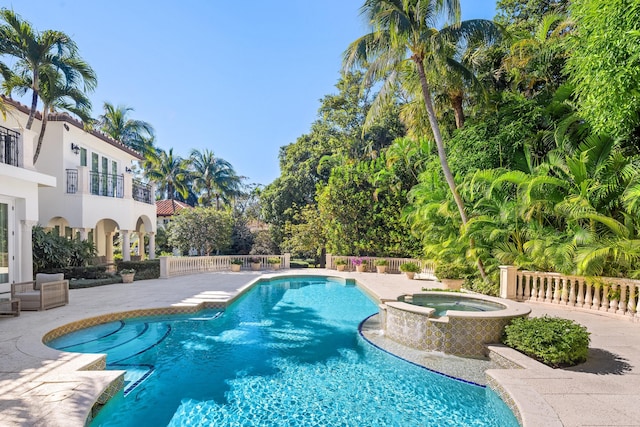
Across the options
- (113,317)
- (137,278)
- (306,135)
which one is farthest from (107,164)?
(306,135)

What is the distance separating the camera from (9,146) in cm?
1156

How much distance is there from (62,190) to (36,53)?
6089 mm

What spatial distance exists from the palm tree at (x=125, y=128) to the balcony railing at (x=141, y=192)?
347 inches

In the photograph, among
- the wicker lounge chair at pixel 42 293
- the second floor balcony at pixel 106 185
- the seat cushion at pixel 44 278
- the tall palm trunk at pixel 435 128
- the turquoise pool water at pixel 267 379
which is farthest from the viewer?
the second floor balcony at pixel 106 185

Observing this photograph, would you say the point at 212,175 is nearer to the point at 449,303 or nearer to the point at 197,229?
the point at 197,229

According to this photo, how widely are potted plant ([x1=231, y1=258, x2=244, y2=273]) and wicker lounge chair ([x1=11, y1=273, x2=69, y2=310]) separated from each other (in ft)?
38.2

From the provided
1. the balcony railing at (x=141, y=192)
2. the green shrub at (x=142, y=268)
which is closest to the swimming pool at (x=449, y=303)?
the green shrub at (x=142, y=268)

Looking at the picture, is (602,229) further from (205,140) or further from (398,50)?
(205,140)

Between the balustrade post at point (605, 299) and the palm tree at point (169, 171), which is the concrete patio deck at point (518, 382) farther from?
the palm tree at point (169, 171)

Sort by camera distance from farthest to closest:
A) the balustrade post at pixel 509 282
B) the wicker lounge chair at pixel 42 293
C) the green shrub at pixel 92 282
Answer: the green shrub at pixel 92 282 < the balustrade post at pixel 509 282 < the wicker lounge chair at pixel 42 293

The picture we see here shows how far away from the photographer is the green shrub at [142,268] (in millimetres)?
18219

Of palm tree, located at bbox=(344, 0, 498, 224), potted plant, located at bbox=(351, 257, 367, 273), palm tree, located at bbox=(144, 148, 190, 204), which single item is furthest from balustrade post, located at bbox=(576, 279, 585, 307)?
palm tree, located at bbox=(144, 148, 190, 204)

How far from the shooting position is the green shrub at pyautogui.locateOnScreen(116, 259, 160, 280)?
18.2 meters

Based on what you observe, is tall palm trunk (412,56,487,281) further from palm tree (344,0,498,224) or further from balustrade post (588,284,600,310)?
balustrade post (588,284,600,310)
